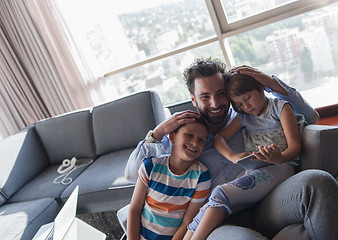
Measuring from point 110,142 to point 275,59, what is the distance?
1.83 m

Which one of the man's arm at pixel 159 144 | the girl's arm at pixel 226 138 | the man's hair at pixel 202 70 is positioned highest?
the man's hair at pixel 202 70

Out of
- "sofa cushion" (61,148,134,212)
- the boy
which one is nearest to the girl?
the boy

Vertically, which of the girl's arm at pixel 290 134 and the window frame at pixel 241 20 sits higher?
the window frame at pixel 241 20

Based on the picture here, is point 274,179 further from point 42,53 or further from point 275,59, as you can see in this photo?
point 42,53

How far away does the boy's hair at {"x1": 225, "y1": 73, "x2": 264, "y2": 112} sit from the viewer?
1.38m

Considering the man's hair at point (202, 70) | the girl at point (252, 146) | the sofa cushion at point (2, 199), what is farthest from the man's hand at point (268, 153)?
the sofa cushion at point (2, 199)

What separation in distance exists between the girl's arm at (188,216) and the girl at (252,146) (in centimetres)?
9

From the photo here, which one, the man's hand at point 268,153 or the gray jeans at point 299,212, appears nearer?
the gray jeans at point 299,212

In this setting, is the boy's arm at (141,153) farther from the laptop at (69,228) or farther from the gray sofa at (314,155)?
the gray sofa at (314,155)

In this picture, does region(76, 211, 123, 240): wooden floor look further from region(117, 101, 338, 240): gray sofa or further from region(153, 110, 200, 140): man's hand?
region(117, 101, 338, 240): gray sofa

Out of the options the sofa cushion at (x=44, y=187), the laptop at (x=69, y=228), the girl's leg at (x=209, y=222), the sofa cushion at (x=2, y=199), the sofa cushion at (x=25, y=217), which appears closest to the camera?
the girl's leg at (x=209, y=222)

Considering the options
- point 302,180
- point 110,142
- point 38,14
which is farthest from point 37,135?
point 302,180

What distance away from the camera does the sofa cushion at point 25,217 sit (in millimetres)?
2080

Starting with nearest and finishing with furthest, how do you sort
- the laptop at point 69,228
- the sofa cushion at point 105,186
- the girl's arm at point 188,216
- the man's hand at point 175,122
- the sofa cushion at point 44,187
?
1. the girl's arm at point 188,216
2. the man's hand at point 175,122
3. the laptop at point 69,228
4. the sofa cushion at point 105,186
5. the sofa cushion at point 44,187
